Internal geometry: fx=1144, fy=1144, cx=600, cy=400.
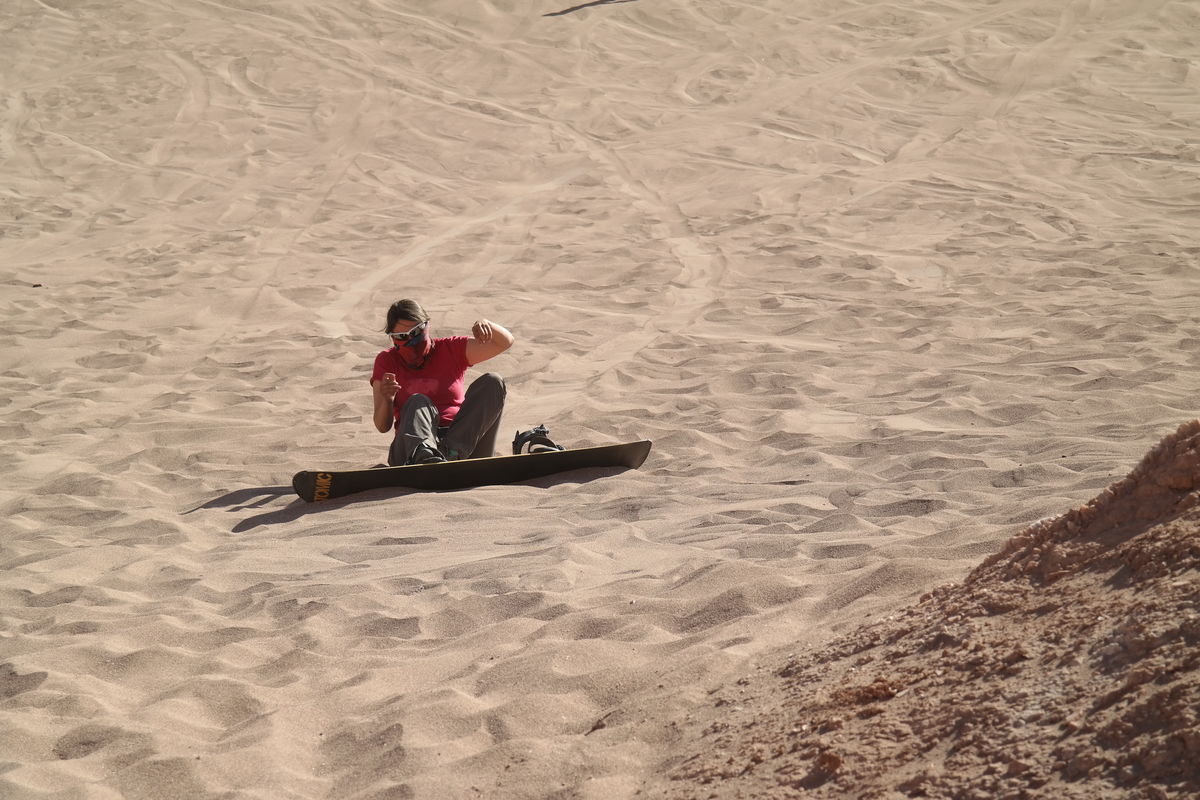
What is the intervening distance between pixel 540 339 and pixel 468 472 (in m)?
3.34

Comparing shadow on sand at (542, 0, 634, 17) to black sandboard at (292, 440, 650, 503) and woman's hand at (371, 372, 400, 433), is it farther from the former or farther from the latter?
black sandboard at (292, 440, 650, 503)

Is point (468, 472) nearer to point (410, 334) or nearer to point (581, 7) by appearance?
point (410, 334)

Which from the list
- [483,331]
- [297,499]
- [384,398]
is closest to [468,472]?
[384,398]

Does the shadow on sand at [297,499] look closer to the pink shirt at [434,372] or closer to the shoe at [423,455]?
the shoe at [423,455]

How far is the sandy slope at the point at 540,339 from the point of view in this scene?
11.5ft

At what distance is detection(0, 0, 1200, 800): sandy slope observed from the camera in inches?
138

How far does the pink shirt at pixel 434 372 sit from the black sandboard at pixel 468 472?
0.41 meters

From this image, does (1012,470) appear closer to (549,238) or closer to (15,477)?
(15,477)

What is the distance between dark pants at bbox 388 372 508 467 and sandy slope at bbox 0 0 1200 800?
0.36 metres

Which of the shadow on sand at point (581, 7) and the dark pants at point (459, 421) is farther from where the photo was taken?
the shadow on sand at point (581, 7)

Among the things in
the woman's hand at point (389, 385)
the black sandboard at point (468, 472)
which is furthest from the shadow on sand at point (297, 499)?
the woman's hand at point (389, 385)

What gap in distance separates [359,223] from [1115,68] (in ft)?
33.1

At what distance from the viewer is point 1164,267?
8984mm

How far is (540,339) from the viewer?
9.19m
